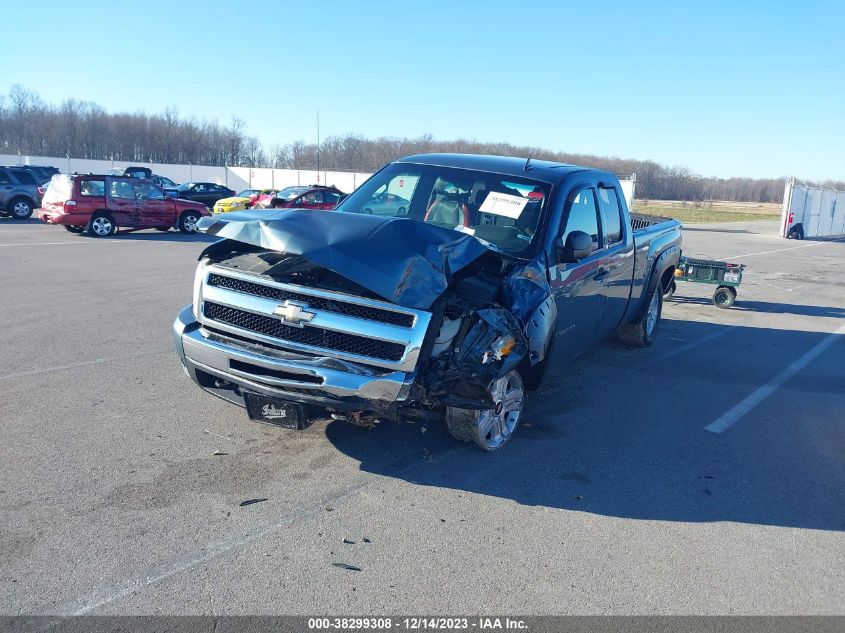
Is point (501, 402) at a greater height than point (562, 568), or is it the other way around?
point (501, 402)

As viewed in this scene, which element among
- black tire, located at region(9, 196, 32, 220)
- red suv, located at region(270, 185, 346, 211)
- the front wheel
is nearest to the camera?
the front wheel

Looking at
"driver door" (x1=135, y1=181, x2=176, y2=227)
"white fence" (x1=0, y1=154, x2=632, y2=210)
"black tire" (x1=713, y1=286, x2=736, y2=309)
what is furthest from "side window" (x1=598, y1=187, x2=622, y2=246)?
"white fence" (x1=0, y1=154, x2=632, y2=210)

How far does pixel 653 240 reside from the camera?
801 centimetres

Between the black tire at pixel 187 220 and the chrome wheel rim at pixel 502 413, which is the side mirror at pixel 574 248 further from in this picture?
the black tire at pixel 187 220

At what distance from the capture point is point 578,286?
5660 millimetres

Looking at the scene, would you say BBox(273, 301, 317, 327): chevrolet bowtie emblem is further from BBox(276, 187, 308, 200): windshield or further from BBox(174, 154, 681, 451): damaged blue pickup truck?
BBox(276, 187, 308, 200): windshield

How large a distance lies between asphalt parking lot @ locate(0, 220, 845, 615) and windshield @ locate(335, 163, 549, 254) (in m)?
1.58

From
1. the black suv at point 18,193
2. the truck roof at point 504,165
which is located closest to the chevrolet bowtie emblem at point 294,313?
the truck roof at point 504,165

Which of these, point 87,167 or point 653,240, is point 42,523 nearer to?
point 653,240

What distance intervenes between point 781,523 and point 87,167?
5499cm

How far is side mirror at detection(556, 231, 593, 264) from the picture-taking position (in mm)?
5184

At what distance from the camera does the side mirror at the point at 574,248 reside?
5184 millimetres

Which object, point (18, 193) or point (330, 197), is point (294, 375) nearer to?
point (330, 197)

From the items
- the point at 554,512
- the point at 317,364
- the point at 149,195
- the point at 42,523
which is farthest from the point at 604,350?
the point at 149,195
